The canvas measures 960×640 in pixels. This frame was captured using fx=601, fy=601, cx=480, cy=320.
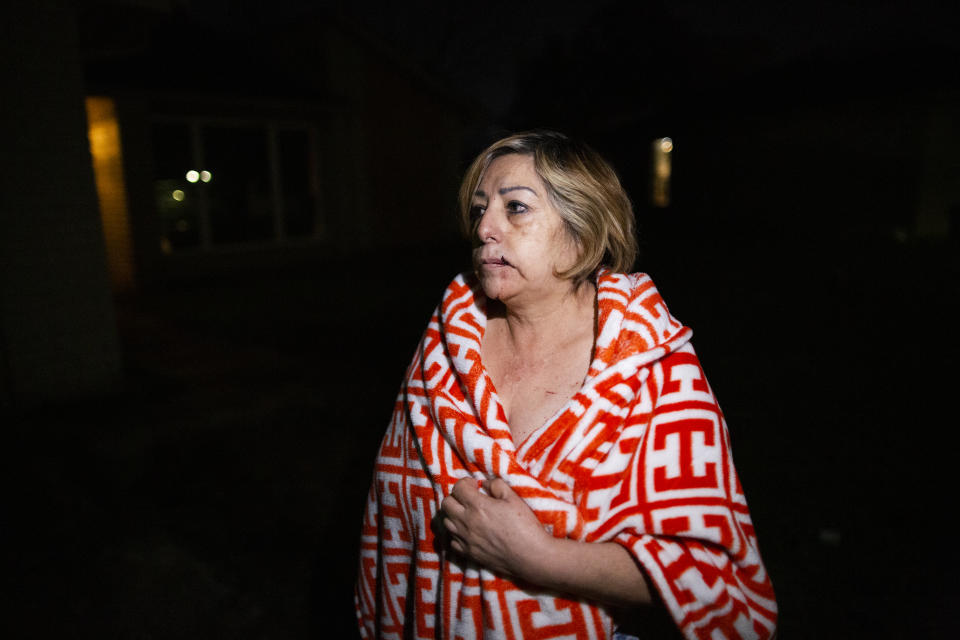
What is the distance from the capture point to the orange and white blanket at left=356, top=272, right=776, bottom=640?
1.16m

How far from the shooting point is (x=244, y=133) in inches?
462

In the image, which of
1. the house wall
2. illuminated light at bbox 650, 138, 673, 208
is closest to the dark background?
the house wall

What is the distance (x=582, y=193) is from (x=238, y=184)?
38.3 ft

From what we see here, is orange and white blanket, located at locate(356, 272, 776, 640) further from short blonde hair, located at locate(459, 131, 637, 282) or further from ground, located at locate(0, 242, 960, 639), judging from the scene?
ground, located at locate(0, 242, 960, 639)

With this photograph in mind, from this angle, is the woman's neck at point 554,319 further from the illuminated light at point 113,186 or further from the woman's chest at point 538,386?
the illuminated light at point 113,186

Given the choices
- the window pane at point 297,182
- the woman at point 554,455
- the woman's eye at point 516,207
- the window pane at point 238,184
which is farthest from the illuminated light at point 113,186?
the woman's eye at point 516,207

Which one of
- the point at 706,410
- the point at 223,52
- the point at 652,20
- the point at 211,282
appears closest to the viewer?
the point at 706,410

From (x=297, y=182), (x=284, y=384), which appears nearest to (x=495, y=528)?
(x=284, y=384)

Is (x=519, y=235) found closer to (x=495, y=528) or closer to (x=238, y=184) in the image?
(x=495, y=528)

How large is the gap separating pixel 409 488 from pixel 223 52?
13571 millimetres

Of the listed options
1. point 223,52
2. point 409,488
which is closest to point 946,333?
point 409,488

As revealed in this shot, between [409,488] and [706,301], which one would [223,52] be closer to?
[706,301]

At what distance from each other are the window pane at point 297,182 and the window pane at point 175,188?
6.22 feet

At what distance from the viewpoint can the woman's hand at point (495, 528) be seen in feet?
3.84
